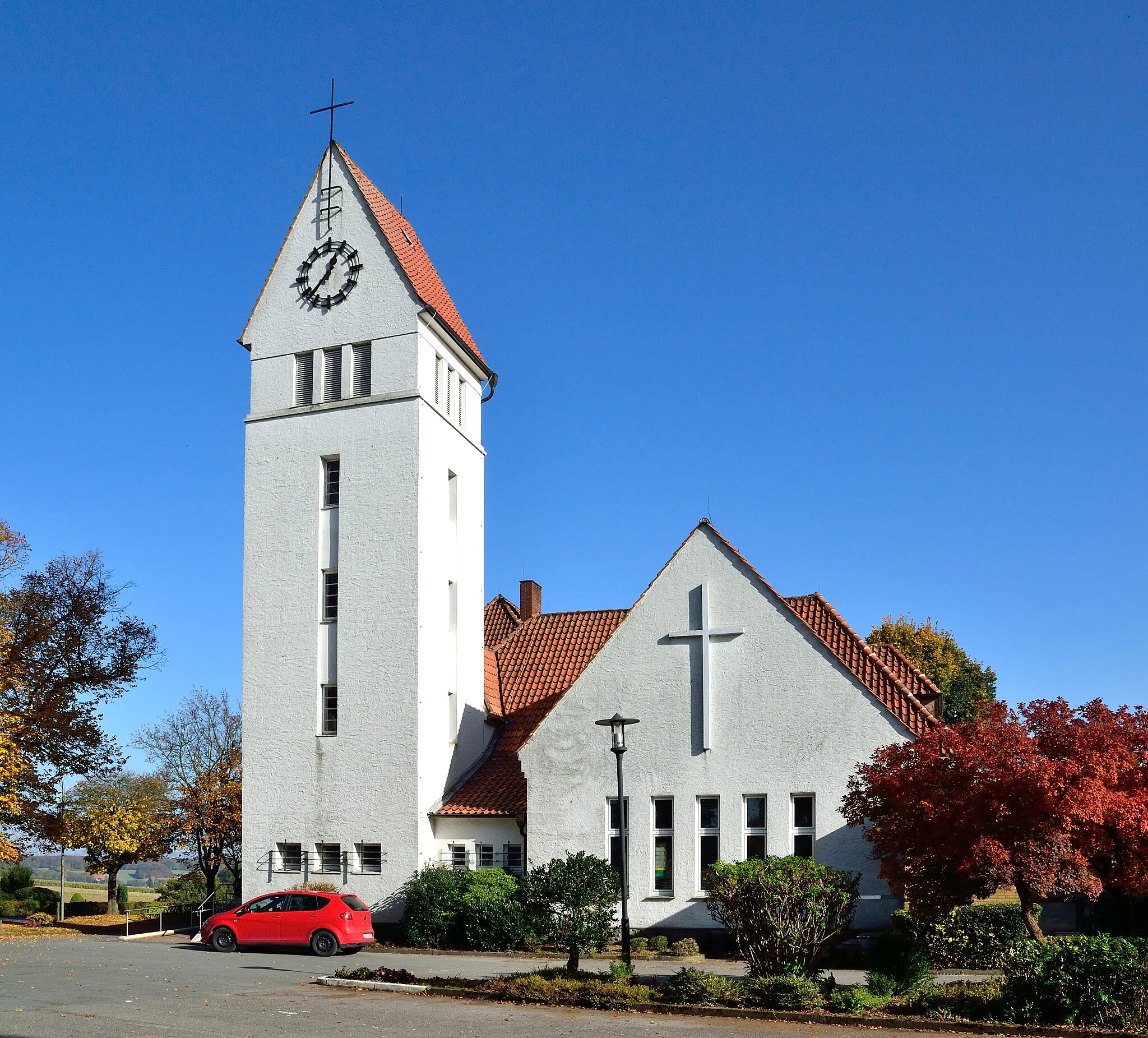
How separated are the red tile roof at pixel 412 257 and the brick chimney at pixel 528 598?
29.3 ft

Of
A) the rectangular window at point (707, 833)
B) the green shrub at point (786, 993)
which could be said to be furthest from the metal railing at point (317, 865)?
the green shrub at point (786, 993)

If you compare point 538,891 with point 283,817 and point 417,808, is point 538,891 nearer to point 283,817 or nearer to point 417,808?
point 417,808

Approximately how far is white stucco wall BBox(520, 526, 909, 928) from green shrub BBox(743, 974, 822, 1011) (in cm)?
866

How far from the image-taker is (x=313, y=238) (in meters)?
35.2

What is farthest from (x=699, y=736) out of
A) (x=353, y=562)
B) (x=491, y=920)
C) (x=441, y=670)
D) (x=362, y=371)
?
(x=362, y=371)

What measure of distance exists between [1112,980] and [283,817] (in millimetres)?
22119

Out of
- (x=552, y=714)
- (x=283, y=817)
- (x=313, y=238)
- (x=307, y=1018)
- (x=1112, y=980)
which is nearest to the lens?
(x=1112, y=980)

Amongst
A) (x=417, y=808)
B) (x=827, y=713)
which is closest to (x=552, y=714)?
(x=417, y=808)

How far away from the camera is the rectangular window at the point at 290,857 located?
105 feet

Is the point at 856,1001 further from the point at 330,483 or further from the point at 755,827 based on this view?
the point at 330,483

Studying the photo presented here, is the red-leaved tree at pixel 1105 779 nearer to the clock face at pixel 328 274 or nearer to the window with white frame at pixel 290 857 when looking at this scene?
the window with white frame at pixel 290 857

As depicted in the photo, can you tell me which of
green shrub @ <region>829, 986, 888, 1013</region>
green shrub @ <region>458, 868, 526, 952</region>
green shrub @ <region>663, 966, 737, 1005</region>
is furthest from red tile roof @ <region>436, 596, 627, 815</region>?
green shrub @ <region>829, 986, 888, 1013</region>

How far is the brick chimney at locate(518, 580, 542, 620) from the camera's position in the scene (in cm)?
4341

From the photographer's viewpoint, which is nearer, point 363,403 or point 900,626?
point 363,403
